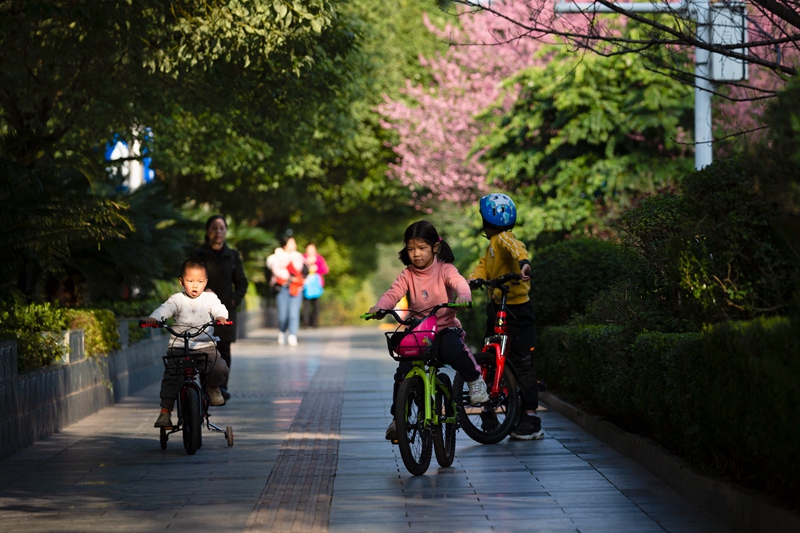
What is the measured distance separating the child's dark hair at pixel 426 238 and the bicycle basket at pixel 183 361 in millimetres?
2040

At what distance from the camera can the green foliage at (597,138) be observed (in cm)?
1850

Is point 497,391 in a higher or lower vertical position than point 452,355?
lower

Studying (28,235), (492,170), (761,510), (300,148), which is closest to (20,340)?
(28,235)

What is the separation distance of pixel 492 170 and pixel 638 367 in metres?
12.2

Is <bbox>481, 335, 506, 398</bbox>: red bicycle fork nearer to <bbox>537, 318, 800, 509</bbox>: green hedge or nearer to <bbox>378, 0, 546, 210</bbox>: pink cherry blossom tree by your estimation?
<bbox>537, 318, 800, 509</bbox>: green hedge

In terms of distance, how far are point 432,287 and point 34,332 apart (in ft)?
13.9

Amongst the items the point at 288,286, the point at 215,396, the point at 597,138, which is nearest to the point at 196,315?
the point at 215,396

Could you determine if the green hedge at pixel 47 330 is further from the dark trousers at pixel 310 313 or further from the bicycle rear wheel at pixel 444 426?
the dark trousers at pixel 310 313

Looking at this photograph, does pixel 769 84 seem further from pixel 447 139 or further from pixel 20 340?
pixel 20 340

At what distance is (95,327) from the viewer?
12906 millimetres

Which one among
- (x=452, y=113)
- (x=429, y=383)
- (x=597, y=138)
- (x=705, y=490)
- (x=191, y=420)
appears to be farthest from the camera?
(x=452, y=113)

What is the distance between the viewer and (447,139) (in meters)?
31.9

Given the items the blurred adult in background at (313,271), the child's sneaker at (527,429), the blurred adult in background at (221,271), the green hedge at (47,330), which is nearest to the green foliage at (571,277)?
the blurred adult in background at (221,271)

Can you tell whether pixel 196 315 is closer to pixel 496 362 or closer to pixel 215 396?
pixel 215 396
